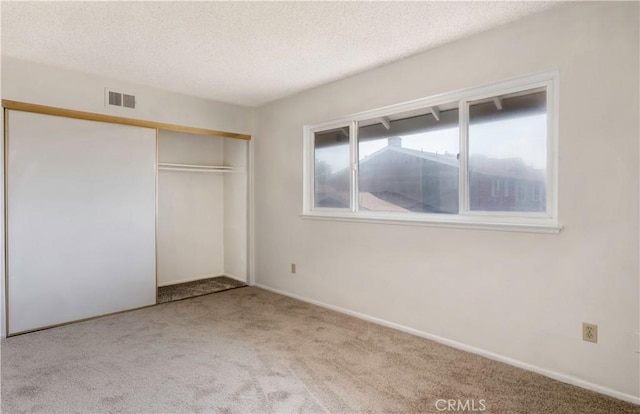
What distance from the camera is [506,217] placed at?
2.66 m

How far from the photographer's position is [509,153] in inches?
105

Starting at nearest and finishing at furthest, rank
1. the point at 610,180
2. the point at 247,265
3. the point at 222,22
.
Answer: the point at 610,180, the point at 222,22, the point at 247,265

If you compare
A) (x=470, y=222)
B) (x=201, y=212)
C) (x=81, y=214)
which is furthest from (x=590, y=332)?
(x=201, y=212)

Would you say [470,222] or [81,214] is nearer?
[470,222]

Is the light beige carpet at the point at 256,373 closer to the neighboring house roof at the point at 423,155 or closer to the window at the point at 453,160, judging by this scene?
the window at the point at 453,160

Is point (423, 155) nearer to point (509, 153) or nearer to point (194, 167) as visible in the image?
point (509, 153)

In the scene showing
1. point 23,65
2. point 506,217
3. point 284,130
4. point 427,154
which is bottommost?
point 506,217

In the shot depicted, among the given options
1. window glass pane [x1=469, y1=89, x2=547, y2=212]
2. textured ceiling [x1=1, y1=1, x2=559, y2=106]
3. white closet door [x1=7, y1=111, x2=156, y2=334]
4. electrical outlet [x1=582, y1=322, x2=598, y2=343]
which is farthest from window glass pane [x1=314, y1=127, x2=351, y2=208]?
electrical outlet [x1=582, y1=322, x2=598, y2=343]

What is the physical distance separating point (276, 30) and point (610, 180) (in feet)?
7.95

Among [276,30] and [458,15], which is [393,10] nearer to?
[458,15]

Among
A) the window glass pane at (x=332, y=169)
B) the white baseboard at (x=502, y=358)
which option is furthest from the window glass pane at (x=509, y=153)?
the window glass pane at (x=332, y=169)

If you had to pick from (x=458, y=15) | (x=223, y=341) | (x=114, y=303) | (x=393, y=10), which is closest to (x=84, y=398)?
(x=223, y=341)

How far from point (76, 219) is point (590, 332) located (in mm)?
4348

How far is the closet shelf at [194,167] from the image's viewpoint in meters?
4.68
